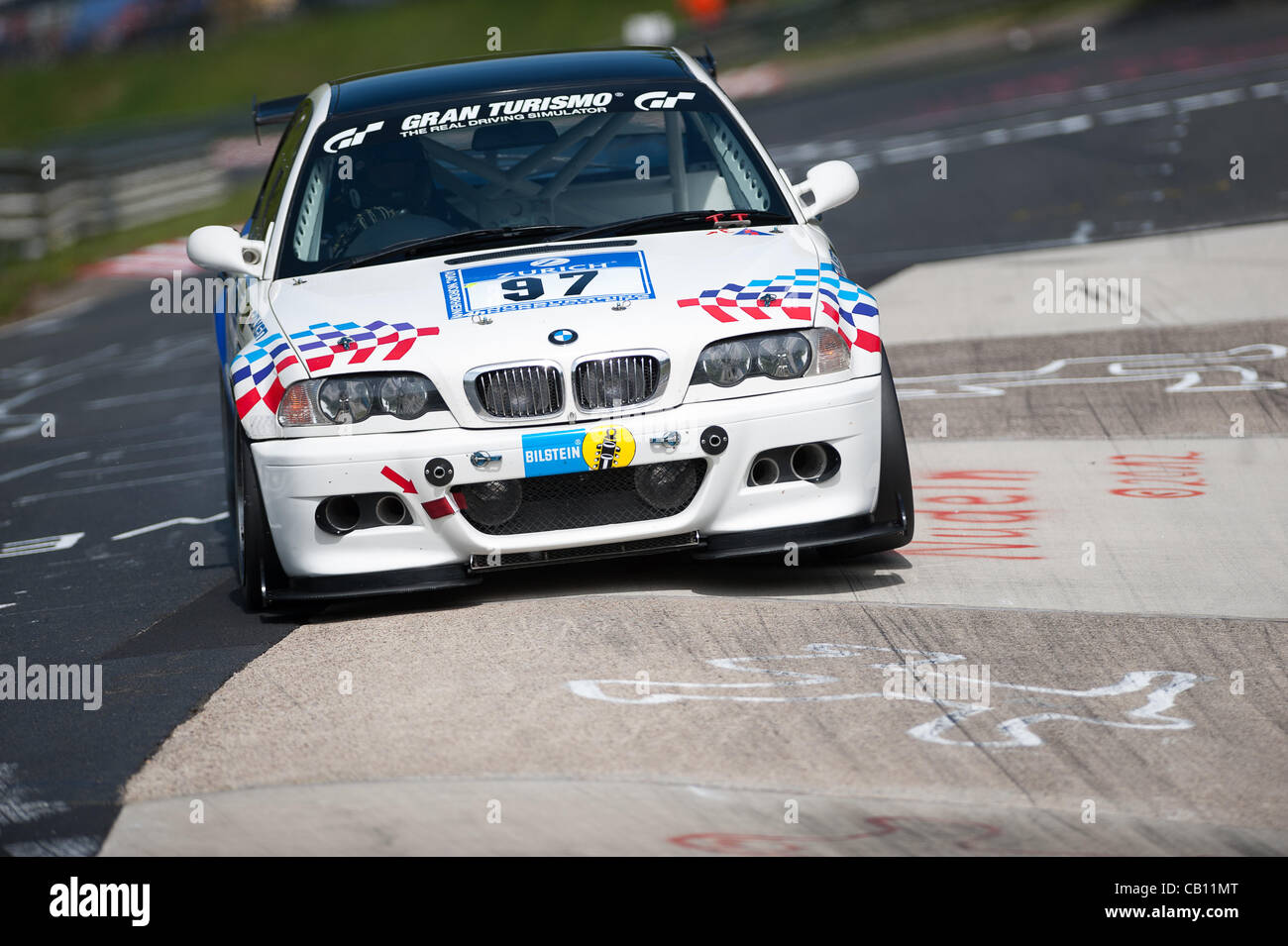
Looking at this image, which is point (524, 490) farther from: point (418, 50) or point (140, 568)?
point (418, 50)

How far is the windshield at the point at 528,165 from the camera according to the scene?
20.1 ft

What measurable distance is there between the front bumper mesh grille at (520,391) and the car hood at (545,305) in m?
0.04

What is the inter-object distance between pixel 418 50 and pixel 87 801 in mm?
47709

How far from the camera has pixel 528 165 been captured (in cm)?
634

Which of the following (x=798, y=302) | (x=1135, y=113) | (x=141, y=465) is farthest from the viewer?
(x=1135, y=113)

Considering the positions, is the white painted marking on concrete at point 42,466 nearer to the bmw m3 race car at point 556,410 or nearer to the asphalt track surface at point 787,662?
the asphalt track surface at point 787,662

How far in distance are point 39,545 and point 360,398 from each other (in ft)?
10.2

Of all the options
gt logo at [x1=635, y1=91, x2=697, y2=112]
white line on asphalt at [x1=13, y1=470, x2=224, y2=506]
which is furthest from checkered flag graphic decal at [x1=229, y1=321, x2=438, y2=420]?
white line on asphalt at [x1=13, y1=470, x2=224, y2=506]

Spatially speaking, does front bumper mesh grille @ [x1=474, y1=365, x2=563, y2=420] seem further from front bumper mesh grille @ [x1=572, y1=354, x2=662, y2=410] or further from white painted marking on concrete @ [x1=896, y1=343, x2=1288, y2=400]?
white painted marking on concrete @ [x1=896, y1=343, x2=1288, y2=400]

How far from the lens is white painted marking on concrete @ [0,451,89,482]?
374 inches

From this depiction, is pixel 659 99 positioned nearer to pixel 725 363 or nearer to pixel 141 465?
pixel 725 363

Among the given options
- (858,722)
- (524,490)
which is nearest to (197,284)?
(524,490)

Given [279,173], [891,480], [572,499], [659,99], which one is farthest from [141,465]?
[891,480]
